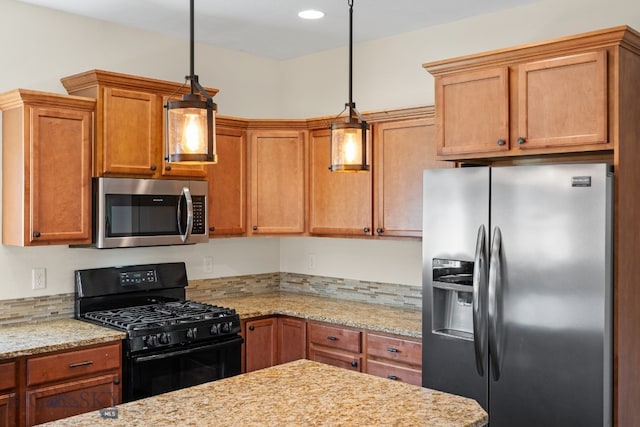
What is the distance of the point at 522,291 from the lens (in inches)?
116

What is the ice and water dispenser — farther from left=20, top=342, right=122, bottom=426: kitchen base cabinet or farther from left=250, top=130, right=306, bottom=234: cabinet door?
left=20, top=342, right=122, bottom=426: kitchen base cabinet

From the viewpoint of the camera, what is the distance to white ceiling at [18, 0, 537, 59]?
3.71 meters

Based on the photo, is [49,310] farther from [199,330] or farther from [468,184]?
[468,184]

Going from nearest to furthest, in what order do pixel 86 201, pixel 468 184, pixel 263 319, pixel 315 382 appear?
1. pixel 315 382
2. pixel 468 184
3. pixel 86 201
4. pixel 263 319

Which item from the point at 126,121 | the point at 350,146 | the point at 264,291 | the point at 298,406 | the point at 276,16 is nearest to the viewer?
the point at 298,406

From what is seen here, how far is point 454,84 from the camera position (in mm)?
3344

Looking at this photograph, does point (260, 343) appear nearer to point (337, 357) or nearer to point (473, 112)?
point (337, 357)

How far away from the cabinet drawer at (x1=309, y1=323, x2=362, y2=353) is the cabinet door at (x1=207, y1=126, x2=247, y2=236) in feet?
2.99

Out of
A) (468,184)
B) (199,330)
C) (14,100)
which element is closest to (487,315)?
(468,184)

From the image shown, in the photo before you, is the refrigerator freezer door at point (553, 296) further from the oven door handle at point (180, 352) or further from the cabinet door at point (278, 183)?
the cabinet door at point (278, 183)

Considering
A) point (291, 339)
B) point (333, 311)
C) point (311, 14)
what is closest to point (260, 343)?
point (291, 339)

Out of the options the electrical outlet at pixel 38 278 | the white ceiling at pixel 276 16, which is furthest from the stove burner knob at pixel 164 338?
the white ceiling at pixel 276 16

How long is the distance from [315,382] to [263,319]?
1.90m

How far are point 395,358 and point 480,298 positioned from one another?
0.82m
